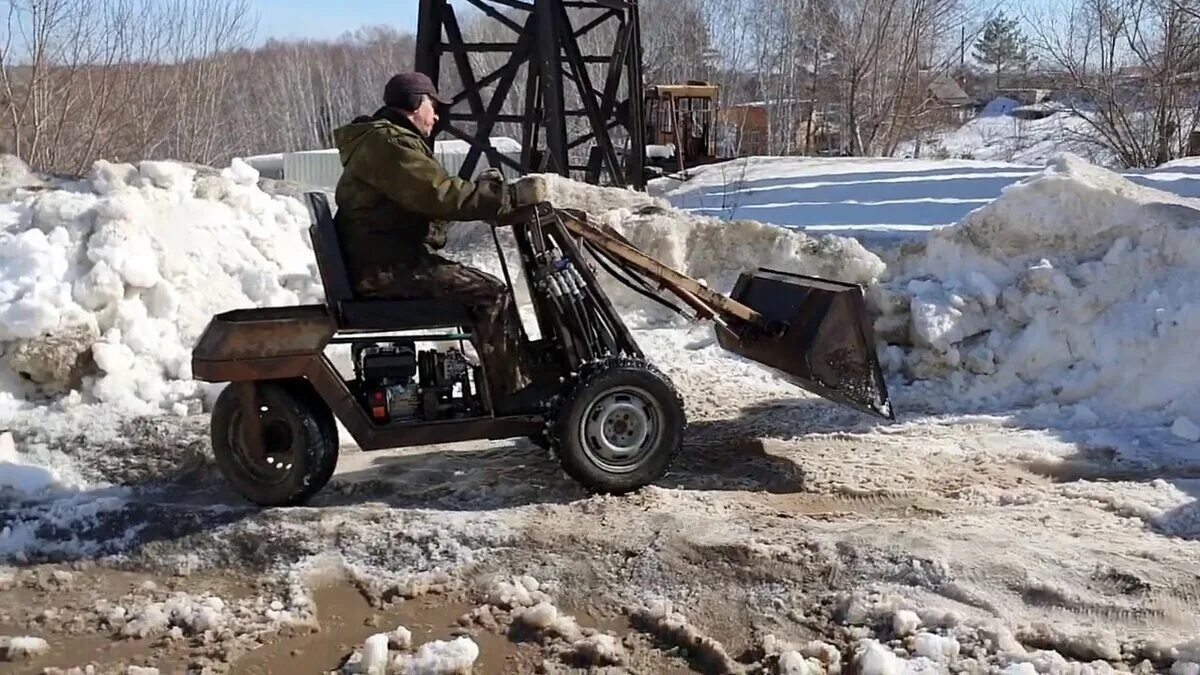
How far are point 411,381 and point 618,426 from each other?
93 cm

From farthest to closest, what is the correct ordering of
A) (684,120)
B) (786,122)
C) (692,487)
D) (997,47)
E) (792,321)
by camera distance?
(997,47)
(786,122)
(684,120)
(792,321)
(692,487)

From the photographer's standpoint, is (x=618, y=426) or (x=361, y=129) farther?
(x=618, y=426)

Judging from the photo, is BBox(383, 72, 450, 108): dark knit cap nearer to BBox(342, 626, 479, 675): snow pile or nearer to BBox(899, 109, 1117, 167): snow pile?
BBox(342, 626, 479, 675): snow pile

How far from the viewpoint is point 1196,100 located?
20.4m

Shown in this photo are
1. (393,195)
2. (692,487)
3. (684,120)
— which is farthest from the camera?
(684,120)

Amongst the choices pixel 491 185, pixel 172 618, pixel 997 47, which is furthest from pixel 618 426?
pixel 997 47

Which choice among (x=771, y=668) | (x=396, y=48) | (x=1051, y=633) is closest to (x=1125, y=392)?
(x=1051, y=633)

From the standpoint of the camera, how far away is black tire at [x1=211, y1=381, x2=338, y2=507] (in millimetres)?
5035

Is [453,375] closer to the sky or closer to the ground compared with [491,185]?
closer to the ground

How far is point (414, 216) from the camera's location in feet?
16.5

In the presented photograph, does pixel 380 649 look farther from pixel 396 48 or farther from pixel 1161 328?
pixel 396 48

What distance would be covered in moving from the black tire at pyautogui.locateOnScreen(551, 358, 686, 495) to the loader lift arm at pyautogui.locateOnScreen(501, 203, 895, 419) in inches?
22.8

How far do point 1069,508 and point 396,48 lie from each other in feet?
193

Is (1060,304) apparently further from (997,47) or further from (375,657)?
(997,47)
